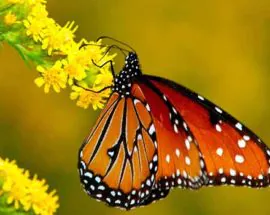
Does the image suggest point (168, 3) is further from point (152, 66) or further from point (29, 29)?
point (29, 29)

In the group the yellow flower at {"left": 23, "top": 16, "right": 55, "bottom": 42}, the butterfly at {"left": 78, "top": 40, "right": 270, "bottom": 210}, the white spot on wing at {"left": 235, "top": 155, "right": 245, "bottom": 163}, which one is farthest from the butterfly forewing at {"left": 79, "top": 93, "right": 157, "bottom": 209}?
the yellow flower at {"left": 23, "top": 16, "right": 55, "bottom": 42}

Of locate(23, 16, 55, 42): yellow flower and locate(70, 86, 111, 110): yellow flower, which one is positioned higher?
locate(23, 16, 55, 42): yellow flower

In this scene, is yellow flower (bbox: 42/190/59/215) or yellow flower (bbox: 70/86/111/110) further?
yellow flower (bbox: 42/190/59/215)

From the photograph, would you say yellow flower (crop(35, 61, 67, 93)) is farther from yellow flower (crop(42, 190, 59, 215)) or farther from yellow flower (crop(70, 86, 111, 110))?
yellow flower (crop(42, 190, 59, 215))

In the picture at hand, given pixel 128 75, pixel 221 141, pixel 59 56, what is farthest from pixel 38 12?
pixel 221 141

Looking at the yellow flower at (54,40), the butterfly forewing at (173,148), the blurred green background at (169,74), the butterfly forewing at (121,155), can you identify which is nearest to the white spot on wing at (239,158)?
the butterfly forewing at (173,148)

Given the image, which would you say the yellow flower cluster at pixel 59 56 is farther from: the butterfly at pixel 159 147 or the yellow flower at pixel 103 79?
the butterfly at pixel 159 147

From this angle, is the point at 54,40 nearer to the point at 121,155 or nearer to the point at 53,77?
the point at 53,77
